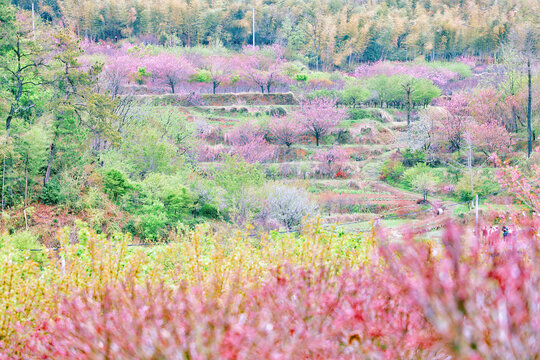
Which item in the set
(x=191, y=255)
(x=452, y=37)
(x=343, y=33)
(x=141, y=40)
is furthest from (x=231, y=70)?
(x=191, y=255)

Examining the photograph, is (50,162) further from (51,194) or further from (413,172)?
(413,172)

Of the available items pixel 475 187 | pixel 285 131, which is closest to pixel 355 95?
pixel 285 131

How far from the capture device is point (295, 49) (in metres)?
55.9

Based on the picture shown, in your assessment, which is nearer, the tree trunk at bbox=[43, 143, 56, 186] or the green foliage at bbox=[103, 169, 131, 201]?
the tree trunk at bbox=[43, 143, 56, 186]

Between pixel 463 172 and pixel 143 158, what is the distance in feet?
54.8

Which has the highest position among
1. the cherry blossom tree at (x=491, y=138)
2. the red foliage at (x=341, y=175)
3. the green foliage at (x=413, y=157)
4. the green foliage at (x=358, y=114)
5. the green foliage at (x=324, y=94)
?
the green foliage at (x=324, y=94)

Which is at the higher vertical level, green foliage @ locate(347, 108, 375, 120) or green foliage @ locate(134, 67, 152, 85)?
green foliage @ locate(134, 67, 152, 85)

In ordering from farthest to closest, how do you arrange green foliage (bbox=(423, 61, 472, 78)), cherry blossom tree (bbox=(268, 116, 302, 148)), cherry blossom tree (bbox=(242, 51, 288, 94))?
green foliage (bbox=(423, 61, 472, 78)) < cherry blossom tree (bbox=(242, 51, 288, 94)) < cherry blossom tree (bbox=(268, 116, 302, 148))

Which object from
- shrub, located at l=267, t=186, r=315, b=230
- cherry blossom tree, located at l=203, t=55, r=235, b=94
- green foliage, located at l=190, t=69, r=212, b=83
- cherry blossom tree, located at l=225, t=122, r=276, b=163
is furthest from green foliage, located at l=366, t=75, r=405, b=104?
shrub, located at l=267, t=186, r=315, b=230

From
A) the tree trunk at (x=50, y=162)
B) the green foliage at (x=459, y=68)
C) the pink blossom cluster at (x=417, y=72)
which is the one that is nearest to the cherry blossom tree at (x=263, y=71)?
the pink blossom cluster at (x=417, y=72)

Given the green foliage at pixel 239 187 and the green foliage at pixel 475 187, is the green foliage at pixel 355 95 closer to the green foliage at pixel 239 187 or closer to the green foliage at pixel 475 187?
the green foliage at pixel 475 187

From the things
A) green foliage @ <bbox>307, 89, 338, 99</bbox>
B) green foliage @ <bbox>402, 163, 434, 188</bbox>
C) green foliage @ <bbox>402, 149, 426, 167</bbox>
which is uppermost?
green foliage @ <bbox>307, 89, 338, 99</bbox>

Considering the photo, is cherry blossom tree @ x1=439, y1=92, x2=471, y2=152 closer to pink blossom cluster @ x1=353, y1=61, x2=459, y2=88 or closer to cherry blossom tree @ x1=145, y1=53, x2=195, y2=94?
pink blossom cluster @ x1=353, y1=61, x2=459, y2=88

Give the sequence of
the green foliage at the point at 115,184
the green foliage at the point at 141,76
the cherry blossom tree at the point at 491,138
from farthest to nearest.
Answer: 1. the green foliage at the point at 141,76
2. the cherry blossom tree at the point at 491,138
3. the green foliage at the point at 115,184
